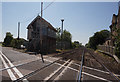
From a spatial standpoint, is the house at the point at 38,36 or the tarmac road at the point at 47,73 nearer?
Result: the tarmac road at the point at 47,73

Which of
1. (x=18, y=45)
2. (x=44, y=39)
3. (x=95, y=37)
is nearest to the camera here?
(x=44, y=39)

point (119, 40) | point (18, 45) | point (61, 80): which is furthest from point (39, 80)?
point (18, 45)

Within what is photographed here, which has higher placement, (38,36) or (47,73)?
(38,36)

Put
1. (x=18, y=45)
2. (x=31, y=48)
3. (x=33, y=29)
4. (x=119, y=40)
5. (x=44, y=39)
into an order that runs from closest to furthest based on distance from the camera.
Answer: (x=119, y=40) → (x=31, y=48) → (x=44, y=39) → (x=33, y=29) → (x=18, y=45)

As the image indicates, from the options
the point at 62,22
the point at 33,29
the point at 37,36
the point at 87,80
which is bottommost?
the point at 87,80

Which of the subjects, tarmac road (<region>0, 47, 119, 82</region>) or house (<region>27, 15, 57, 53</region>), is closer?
tarmac road (<region>0, 47, 119, 82</region>)

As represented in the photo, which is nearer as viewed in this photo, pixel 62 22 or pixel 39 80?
pixel 39 80

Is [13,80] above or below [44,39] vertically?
below

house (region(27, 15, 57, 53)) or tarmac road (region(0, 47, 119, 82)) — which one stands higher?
house (region(27, 15, 57, 53))

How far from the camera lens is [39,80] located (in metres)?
4.87

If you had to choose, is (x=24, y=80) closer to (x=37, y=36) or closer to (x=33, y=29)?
(x=37, y=36)

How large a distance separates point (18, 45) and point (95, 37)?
33536mm

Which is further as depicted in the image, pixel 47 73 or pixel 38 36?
pixel 38 36

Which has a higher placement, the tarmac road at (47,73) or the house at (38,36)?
the house at (38,36)
